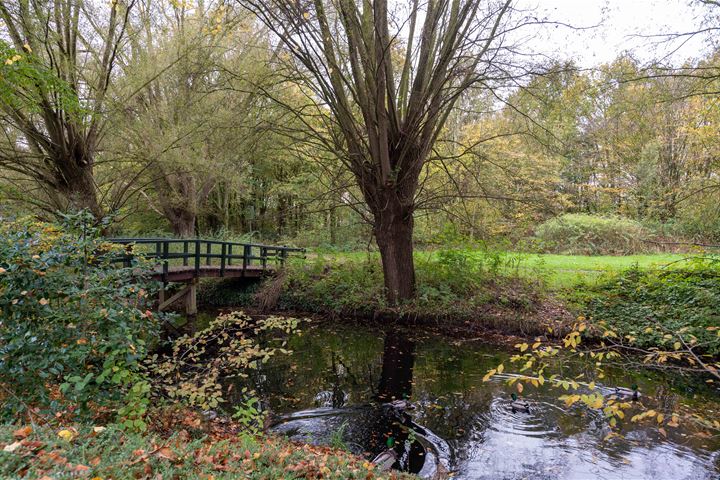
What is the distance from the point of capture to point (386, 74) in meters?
8.29

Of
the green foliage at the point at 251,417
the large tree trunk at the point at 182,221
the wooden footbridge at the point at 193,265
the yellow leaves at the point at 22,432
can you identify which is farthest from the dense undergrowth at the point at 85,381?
the large tree trunk at the point at 182,221

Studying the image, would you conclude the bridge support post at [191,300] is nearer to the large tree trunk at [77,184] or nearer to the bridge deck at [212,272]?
the bridge deck at [212,272]

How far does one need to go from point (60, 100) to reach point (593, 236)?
1804 centimetres

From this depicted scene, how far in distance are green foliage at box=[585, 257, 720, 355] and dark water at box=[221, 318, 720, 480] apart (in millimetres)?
1171

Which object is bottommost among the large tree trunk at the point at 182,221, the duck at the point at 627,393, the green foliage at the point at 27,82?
the duck at the point at 627,393

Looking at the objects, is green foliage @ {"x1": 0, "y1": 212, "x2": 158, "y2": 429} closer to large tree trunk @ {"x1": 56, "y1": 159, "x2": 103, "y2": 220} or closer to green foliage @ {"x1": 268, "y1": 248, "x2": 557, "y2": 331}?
→ large tree trunk @ {"x1": 56, "y1": 159, "x2": 103, "y2": 220}

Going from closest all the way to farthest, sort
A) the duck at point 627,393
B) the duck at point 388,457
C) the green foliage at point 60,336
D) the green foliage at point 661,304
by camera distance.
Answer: the green foliage at point 60,336, the duck at point 388,457, the duck at point 627,393, the green foliage at point 661,304

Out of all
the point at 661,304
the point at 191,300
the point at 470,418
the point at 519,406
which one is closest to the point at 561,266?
the point at 661,304

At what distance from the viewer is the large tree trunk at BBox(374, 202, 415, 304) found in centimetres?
992

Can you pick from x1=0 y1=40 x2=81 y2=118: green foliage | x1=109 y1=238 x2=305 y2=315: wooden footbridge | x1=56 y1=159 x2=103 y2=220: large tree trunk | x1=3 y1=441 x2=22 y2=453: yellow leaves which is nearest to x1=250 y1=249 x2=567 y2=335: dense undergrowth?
x1=109 y1=238 x2=305 y2=315: wooden footbridge

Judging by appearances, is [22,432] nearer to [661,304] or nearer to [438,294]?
[438,294]

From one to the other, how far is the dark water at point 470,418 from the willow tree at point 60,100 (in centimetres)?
669

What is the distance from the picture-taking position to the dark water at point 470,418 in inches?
180

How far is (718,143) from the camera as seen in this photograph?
10.5m
